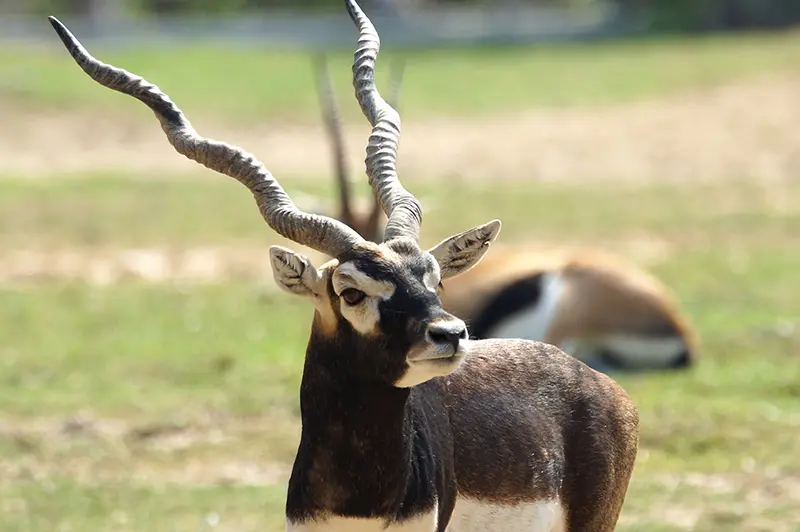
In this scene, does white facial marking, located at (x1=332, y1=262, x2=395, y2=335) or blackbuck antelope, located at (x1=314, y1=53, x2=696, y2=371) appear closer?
white facial marking, located at (x1=332, y1=262, x2=395, y2=335)

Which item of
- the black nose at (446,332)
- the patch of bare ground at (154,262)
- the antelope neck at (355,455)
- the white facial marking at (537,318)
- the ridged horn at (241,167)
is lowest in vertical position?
the patch of bare ground at (154,262)

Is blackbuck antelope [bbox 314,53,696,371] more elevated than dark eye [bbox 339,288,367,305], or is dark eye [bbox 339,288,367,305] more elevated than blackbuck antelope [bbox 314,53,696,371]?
dark eye [bbox 339,288,367,305]

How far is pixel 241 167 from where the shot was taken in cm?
513

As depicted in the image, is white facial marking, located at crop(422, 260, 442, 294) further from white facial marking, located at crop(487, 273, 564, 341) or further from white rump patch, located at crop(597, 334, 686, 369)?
white rump patch, located at crop(597, 334, 686, 369)

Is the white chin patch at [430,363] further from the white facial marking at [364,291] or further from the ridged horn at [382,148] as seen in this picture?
the ridged horn at [382,148]

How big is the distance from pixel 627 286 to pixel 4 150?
47.9ft

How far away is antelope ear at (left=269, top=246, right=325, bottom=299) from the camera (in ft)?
15.4

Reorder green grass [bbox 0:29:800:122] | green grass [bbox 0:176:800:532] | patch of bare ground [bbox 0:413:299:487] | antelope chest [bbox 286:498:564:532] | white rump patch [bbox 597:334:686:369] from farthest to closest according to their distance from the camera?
green grass [bbox 0:29:800:122]
white rump patch [bbox 597:334:686:369]
patch of bare ground [bbox 0:413:299:487]
green grass [bbox 0:176:800:532]
antelope chest [bbox 286:498:564:532]

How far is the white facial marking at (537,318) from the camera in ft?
35.2

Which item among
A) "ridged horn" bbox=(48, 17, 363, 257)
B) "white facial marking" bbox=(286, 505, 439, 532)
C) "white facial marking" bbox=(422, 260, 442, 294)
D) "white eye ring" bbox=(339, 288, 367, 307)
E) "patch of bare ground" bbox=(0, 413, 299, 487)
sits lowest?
"patch of bare ground" bbox=(0, 413, 299, 487)

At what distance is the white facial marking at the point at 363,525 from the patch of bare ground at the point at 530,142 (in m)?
16.7

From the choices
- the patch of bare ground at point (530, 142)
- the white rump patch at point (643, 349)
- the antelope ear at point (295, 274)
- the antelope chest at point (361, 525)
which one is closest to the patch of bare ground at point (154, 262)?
the white rump patch at point (643, 349)

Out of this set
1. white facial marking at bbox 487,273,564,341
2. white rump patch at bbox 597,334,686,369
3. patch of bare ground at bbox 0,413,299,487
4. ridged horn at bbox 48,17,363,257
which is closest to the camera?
ridged horn at bbox 48,17,363,257

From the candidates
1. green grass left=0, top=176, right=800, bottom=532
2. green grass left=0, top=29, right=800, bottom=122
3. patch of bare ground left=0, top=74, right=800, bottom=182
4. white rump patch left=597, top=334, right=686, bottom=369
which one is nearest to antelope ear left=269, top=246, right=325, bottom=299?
green grass left=0, top=176, right=800, bottom=532
